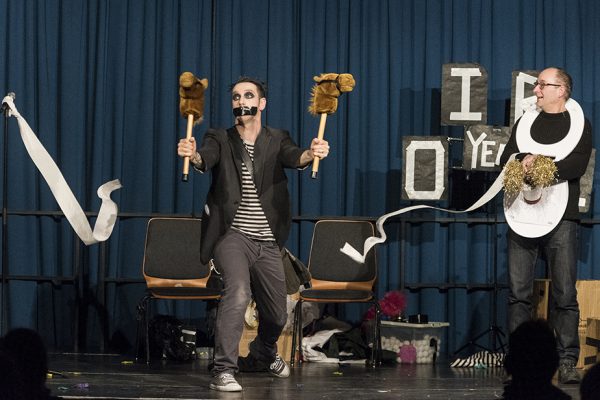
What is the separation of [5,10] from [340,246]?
3.28 metres

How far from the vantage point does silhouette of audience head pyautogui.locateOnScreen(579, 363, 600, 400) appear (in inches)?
101

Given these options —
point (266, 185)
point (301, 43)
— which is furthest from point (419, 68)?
point (266, 185)

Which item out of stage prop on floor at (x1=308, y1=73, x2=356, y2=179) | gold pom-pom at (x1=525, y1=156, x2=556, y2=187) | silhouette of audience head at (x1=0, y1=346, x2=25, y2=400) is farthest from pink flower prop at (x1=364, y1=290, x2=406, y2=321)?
silhouette of audience head at (x1=0, y1=346, x2=25, y2=400)

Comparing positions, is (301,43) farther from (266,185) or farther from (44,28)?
(266,185)

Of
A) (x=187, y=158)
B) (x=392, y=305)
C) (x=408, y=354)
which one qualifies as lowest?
(x=408, y=354)

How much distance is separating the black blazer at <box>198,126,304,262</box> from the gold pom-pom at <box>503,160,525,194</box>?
4.14 ft

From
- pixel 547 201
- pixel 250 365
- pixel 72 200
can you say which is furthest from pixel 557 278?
pixel 72 200

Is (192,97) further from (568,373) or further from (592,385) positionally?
(592,385)

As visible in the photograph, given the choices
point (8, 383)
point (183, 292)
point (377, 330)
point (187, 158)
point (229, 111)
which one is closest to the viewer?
point (8, 383)

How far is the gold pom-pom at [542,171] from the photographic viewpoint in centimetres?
610

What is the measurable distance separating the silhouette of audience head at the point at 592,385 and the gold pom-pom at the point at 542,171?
358 cm

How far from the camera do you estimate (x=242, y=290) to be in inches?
226

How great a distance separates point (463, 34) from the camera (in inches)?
338

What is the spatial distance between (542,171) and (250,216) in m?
1.70
